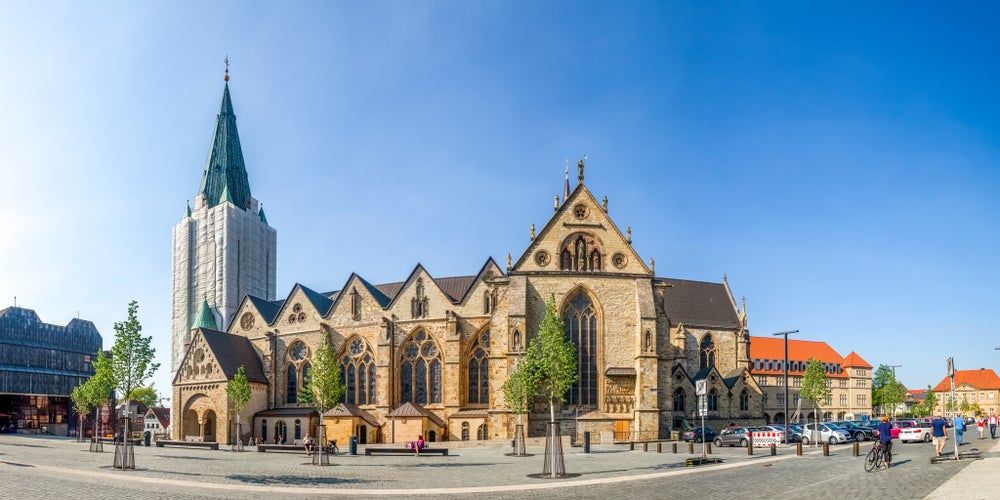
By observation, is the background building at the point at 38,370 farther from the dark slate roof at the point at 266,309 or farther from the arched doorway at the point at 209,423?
the arched doorway at the point at 209,423

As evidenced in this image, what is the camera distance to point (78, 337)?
102m

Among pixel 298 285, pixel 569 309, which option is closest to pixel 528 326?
pixel 569 309

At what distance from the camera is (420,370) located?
61.8 metres

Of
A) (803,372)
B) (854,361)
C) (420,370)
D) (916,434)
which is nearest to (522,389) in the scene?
(420,370)

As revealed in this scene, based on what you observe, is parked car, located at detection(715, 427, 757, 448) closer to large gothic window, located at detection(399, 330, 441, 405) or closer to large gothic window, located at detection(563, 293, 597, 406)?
large gothic window, located at detection(563, 293, 597, 406)

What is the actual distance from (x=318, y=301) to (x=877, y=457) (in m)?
51.4

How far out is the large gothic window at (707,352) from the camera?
79188mm

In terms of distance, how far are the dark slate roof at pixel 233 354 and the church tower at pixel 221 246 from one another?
1109 inches

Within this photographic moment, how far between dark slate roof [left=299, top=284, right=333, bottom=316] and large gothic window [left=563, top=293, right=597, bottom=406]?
23301mm

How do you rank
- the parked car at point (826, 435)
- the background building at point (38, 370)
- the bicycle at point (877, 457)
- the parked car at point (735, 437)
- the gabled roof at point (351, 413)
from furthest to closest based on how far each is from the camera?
the background building at point (38, 370)
the gabled roof at point (351, 413)
the parked car at point (735, 437)
the parked car at point (826, 435)
the bicycle at point (877, 457)

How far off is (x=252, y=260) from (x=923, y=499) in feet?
303

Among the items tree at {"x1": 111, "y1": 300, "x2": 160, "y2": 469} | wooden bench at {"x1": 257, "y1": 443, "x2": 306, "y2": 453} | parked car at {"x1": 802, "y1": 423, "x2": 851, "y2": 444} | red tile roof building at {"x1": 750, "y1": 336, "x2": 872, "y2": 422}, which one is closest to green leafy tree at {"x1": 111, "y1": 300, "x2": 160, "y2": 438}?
tree at {"x1": 111, "y1": 300, "x2": 160, "y2": 469}

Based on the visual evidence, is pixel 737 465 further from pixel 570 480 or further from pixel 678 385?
pixel 678 385

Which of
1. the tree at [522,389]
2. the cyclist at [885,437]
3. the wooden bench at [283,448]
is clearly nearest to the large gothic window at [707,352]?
the tree at [522,389]
